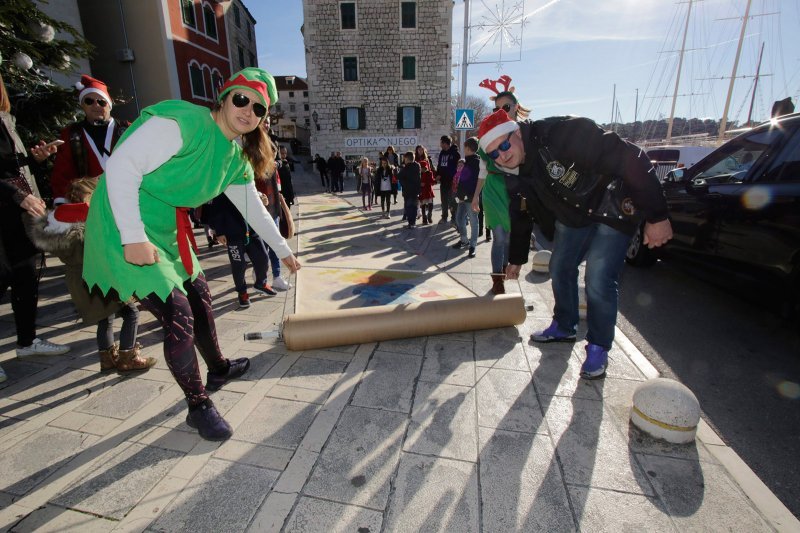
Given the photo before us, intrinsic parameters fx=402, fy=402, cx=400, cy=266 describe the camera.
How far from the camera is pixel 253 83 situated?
2.17 m

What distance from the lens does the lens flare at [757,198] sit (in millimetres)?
3668

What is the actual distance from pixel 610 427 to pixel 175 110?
3.08 m

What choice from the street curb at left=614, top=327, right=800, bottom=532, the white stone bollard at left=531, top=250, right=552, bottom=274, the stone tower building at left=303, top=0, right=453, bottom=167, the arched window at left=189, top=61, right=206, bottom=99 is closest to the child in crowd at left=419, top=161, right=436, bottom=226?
the white stone bollard at left=531, top=250, right=552, bottom=274

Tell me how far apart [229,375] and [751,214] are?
4867 millimetres

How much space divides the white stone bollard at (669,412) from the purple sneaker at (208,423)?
249 cm

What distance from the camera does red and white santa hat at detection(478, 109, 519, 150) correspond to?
2.67m

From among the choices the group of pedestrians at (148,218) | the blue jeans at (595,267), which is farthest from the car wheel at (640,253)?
the group of pedestrians at (148,218)

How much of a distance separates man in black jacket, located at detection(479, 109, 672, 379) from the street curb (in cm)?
76

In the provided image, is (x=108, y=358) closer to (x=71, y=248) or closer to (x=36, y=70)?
(x=71, y=248)

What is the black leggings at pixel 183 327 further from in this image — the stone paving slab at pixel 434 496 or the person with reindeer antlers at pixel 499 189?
the person with reindeer antlers at pixel 499 189

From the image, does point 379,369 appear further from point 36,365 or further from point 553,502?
point 36,365

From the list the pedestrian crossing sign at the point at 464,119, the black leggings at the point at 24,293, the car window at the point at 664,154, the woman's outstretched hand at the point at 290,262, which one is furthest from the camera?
the car window at the point at 664,154

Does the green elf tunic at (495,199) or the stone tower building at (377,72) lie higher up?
the stone tower building at (377,72)

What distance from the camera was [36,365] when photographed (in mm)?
3324
